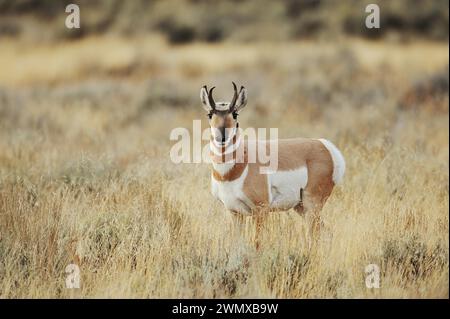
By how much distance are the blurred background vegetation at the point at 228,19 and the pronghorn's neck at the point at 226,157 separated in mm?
21575

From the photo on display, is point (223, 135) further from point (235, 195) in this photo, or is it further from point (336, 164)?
point (336, 164)

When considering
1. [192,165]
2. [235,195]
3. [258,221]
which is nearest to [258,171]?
[235,195]

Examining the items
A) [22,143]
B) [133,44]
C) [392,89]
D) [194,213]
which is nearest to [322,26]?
[133,44]

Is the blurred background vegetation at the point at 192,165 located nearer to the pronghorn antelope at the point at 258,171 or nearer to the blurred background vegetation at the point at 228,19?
the blurred background vegetation at the point at 228,19

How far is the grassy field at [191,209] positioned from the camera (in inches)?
213

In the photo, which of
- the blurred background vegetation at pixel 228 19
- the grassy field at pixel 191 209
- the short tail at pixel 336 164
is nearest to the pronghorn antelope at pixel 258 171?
the short tail at pixel 336 164

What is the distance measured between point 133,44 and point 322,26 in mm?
9628

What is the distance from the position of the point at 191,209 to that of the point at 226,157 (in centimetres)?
121

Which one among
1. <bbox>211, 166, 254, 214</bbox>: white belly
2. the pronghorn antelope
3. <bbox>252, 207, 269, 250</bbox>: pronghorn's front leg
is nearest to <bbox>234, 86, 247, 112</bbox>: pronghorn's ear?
the pronghorn antelope

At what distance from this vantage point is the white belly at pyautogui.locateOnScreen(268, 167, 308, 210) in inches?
235

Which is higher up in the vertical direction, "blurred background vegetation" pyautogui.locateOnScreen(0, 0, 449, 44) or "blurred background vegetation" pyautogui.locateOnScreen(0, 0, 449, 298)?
"blurred background vegetation" pyautogui.locateOnScreen(0, 0, 449, 44)

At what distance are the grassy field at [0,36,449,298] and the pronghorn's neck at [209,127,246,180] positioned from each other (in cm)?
59

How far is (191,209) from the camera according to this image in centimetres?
682

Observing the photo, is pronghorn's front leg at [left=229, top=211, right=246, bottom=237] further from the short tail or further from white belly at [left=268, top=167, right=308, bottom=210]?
the short tail
